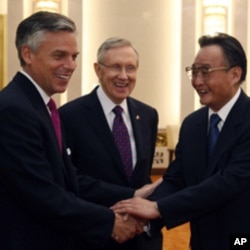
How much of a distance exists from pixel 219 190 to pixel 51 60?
97cm

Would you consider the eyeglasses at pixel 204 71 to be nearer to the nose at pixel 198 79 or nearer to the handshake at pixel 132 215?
the nose at pixel 198 79

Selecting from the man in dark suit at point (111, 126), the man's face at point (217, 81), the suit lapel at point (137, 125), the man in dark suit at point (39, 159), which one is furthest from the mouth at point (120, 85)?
the man in dark suit at point (39, 159)

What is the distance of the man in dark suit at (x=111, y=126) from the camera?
297cm

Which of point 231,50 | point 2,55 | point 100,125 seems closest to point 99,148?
point 100,125

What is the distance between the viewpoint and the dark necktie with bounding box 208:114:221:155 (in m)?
2.59

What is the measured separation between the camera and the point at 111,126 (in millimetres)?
3082

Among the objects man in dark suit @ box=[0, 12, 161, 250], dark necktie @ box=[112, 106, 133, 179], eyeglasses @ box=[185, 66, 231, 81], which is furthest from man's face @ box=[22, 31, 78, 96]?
dark necktie @ box=[112, 106, 133, 179]

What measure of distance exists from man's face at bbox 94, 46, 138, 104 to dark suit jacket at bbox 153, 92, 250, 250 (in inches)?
26.8

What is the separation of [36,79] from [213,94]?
0.90 meters

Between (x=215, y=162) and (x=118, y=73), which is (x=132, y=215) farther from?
(x=118, y=73)

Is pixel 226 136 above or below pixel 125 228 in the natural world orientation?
above

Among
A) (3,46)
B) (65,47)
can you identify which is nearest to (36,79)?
(65,47)

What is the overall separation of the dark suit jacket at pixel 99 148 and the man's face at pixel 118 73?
11cm

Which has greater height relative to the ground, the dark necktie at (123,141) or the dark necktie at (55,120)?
the dark necktie at (55,120)
